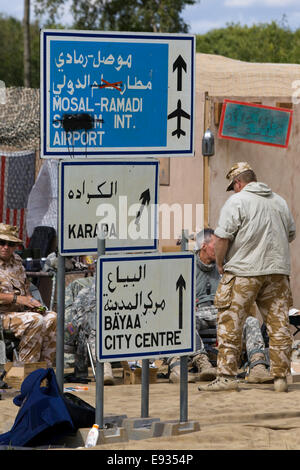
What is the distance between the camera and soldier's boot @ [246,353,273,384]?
808 cm

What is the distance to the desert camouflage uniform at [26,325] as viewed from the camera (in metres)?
8.23

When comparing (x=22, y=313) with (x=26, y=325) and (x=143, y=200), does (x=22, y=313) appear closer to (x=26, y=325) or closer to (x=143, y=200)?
(x=26, y=325)

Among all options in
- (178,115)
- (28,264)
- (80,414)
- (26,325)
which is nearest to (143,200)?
(178,115)

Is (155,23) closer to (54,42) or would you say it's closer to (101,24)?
(101,24)

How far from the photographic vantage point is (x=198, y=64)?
12117mm

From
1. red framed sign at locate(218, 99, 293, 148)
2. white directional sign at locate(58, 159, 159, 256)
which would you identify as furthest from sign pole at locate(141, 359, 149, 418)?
red framed sign at locate(218, 99, 293, 148)

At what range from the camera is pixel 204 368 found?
839cm

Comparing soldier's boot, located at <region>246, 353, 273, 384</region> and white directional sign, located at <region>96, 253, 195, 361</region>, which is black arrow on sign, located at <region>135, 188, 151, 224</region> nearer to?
white directional sign, located at <region>96, 253, 195, 361</region>

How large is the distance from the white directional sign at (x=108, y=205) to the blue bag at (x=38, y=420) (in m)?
0.82

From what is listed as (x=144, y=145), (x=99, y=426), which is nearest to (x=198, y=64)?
(x=144, y=145)

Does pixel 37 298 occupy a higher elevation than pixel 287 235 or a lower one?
lower

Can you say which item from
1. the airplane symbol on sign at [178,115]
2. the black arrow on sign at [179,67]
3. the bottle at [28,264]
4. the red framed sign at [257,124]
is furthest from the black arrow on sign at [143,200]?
the red framed sign at [257,124]
